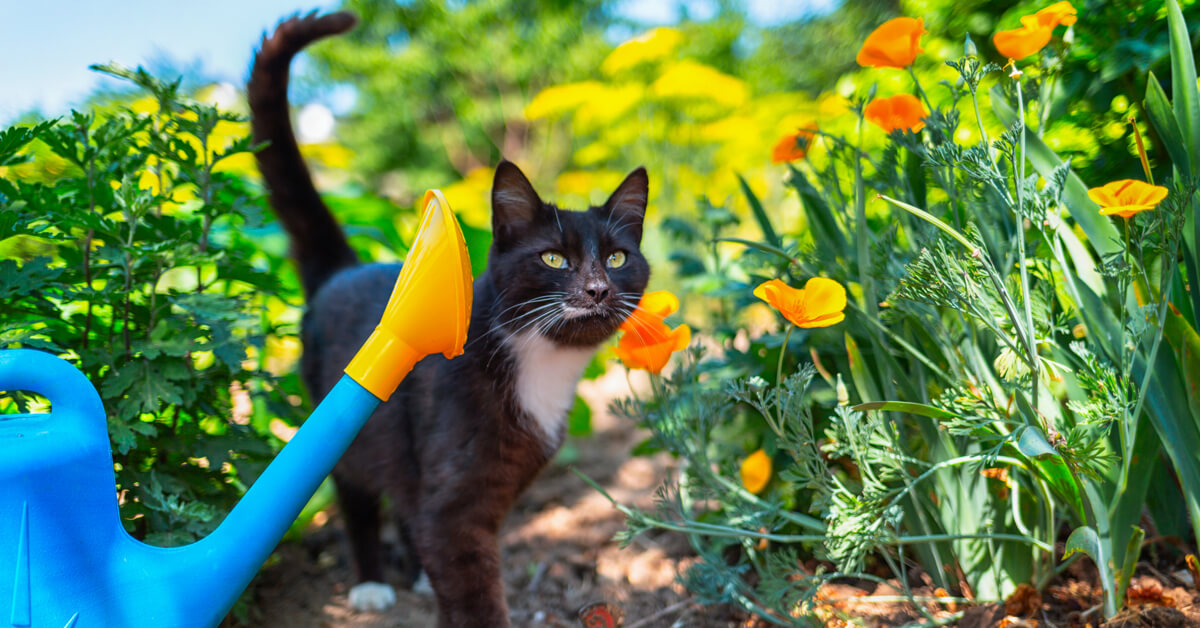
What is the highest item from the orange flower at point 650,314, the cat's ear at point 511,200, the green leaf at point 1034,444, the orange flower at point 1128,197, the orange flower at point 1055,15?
the orange flower at point 1055,15

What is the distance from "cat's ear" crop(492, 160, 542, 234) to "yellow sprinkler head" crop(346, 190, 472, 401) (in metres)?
0.39

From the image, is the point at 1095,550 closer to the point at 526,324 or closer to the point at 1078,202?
the point at 1078,202

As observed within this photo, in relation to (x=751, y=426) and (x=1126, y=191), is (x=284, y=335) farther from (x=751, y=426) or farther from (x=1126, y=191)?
(x=1126, y=191)

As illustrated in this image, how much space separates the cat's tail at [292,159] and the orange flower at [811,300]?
42.4 inches

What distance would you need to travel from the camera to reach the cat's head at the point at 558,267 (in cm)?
126

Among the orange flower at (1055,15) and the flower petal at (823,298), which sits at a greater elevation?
the orange flower at (1055,15)

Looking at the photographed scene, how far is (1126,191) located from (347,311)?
1425 mm

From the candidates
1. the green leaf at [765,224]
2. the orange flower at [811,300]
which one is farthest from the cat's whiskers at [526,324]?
the green leaf at [765,224]

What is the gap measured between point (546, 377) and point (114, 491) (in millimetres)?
732

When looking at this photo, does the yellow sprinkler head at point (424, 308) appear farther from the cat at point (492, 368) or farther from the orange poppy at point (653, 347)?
the orange poppy at point (653, 347)

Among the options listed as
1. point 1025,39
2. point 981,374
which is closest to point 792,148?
point 1025,39

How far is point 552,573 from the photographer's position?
176cm

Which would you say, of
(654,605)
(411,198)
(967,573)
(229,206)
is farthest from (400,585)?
(411,198)

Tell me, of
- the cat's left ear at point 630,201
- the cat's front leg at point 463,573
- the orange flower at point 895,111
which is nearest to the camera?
the orange flower at point 895,111
